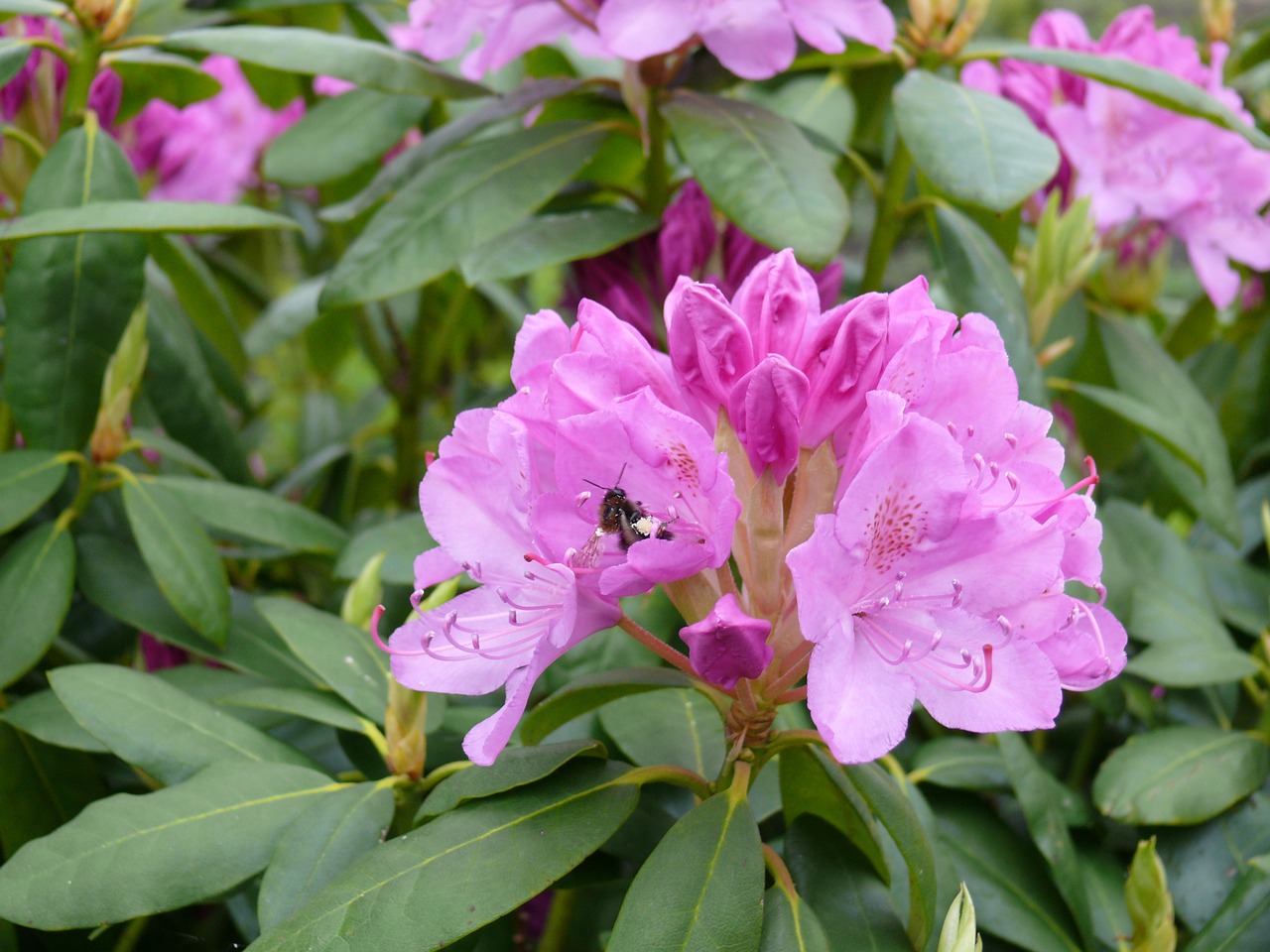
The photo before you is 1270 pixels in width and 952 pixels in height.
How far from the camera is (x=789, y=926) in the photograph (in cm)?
80

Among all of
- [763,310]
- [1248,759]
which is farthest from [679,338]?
[1248,759]

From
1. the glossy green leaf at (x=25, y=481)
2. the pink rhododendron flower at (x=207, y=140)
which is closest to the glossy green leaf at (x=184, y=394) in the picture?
the glossy green leaf at (x=25, y=481)

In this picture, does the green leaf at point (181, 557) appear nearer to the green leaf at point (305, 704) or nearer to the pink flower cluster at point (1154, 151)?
the green leaf at point (305, 704)

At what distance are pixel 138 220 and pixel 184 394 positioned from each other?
0.47 m

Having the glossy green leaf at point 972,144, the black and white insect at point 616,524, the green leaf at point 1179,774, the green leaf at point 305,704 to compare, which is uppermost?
the glossy green leaf at point 972,144

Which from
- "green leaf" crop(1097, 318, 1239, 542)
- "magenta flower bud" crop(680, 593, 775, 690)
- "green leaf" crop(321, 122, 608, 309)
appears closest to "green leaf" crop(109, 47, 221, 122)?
"green leaf" crop(321, 122, 608, 309)

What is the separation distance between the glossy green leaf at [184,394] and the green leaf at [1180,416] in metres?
1.19

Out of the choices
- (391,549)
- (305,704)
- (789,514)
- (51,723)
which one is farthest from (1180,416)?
(51,723)

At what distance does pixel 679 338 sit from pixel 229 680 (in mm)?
700

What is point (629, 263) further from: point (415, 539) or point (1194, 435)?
point (1194, 435)

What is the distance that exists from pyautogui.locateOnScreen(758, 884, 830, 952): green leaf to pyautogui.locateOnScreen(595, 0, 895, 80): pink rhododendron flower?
0.79 meters

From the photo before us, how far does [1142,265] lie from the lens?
70.9 inches

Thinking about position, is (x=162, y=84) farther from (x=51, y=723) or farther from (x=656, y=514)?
(x=656, y=514)

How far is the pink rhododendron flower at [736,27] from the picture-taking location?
3.76ft
